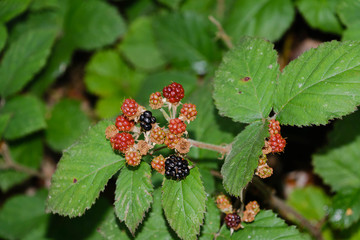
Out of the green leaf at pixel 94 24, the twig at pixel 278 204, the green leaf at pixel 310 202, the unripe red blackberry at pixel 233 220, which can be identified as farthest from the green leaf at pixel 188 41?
the unripe red blackberry at pixel 233 220

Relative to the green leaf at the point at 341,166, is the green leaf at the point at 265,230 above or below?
above

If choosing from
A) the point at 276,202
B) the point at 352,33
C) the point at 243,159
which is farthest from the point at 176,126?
the point at 352,33

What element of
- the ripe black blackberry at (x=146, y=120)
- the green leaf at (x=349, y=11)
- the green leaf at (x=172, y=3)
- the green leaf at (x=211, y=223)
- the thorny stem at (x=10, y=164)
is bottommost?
the thorny stem at (x=10, y=164)

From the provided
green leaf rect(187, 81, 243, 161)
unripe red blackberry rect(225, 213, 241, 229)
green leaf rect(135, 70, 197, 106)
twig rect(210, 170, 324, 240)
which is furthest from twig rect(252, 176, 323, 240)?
green leaf rect(135, 70, 197, 106)

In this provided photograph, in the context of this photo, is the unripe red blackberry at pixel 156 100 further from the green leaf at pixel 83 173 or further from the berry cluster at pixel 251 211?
the berry cluster at pixel 251 211

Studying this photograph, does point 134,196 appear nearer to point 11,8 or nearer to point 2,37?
point 2,37

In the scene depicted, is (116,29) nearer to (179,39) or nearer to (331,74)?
(179,39)

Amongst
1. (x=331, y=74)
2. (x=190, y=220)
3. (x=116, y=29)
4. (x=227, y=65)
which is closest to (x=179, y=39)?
(x=116, y=29)
